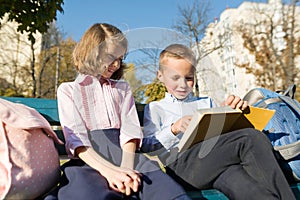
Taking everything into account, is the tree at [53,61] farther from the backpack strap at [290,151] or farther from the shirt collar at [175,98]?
the backpack strap at [290,151]

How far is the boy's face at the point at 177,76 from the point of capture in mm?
1717

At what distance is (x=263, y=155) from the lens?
4.64 ft

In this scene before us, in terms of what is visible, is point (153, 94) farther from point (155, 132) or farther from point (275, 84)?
point (275, 84)

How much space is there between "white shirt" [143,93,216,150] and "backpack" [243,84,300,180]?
0.36 meters

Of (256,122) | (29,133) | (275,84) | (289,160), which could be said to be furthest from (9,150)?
(275,84)

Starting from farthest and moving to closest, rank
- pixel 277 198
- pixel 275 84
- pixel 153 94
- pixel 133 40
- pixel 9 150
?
pixel 275 84
pixel 153 94
pixel 133 40
pixel 277 198
pixel 9 150

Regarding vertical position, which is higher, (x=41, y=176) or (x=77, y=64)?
(x=77, y=64)

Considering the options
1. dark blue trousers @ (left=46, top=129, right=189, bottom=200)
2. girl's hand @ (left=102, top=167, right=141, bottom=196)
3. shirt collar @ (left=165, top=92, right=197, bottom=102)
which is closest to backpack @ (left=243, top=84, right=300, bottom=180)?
shirt collar @ (left=165, top=92, right=197, bottom=102)

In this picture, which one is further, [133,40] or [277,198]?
[133,40]

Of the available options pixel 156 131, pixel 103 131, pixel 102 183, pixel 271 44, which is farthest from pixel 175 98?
pixel 271 44

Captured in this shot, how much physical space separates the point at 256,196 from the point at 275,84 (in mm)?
12276

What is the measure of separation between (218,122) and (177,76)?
39 cm

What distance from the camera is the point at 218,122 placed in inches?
58.4

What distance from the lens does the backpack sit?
1.71m
